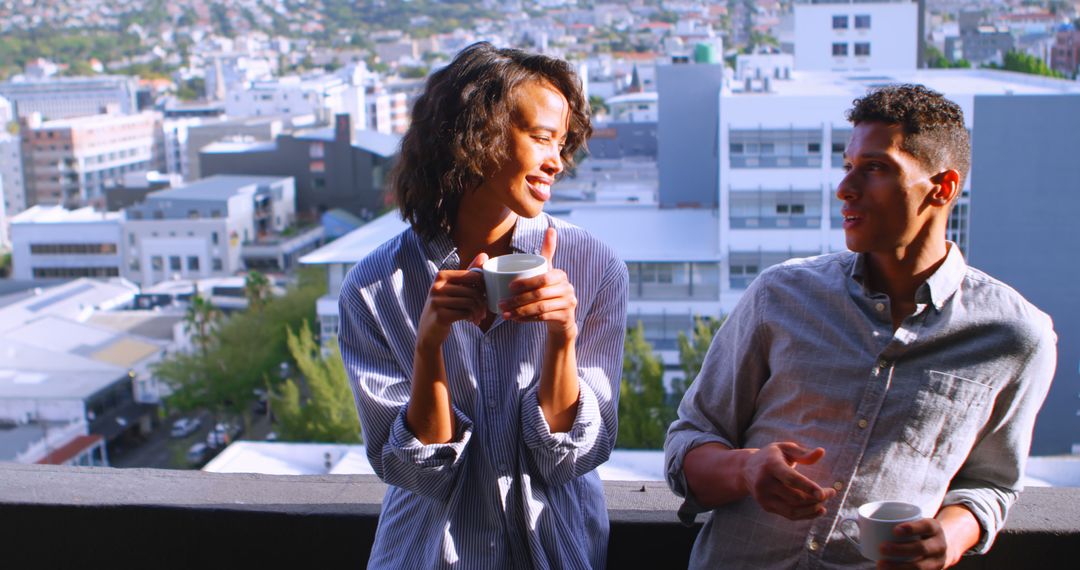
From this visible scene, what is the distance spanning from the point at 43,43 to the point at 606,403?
249 ft

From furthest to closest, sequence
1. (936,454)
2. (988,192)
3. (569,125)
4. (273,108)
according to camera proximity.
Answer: (273,108) < (988,192) < (569,125) < (936,454)

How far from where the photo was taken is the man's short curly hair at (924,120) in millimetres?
1025

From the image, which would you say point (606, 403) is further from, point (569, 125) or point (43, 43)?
point (43, 43)

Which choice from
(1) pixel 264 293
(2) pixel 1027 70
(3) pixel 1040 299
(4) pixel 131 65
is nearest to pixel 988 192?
(3) pixel 1040 299

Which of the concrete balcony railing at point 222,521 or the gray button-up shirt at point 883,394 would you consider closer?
the gray button-up shirt at point 883,394

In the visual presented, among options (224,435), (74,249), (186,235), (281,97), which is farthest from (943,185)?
(281,97)

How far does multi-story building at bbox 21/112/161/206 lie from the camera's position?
37844 millimetres

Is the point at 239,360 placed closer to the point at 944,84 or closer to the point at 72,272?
the point at 944,84

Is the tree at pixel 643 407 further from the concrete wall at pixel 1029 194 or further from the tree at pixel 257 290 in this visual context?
the tree at pixel 257 290

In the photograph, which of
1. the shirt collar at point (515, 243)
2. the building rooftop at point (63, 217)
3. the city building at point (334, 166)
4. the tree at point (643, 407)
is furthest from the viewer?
the city building at point (334, 166)

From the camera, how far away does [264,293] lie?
59.7 feet

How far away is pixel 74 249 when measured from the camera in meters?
25.0

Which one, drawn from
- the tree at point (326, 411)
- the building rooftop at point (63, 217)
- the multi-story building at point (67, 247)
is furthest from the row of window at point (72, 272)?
the tree at point (326, 411)

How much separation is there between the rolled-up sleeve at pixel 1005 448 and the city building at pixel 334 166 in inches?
1033
